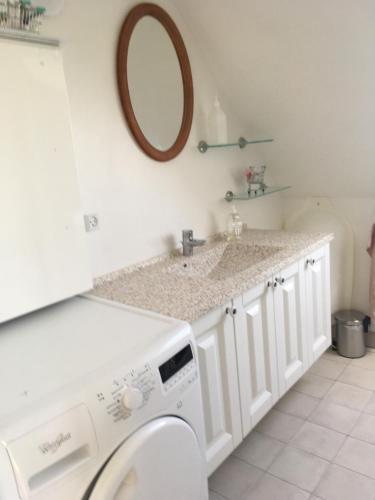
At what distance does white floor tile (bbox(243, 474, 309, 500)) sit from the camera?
1637mm

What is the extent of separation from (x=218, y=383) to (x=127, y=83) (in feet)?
4.29

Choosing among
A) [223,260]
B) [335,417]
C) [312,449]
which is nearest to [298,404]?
[335,417]

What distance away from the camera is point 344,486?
5.44 ft

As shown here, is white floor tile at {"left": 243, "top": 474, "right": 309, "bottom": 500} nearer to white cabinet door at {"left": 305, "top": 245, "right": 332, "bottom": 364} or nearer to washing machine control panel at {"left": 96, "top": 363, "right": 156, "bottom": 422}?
white cabinet door at {"left": 305, "top": 245, "right": 332, "bottom": 364}

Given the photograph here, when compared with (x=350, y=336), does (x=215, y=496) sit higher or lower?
lower

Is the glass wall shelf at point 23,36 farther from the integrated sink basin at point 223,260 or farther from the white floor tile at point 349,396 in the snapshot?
the white floor tile at point 349,396

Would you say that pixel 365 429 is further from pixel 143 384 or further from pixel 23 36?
pixel 23 36

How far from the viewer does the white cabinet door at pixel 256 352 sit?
164 cm

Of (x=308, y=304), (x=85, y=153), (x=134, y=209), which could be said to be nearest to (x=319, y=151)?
(x=308, y=304)

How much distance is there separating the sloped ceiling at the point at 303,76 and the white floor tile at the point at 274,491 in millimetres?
1751

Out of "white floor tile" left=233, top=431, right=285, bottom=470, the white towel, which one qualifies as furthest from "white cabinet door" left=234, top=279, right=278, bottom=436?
the white towel

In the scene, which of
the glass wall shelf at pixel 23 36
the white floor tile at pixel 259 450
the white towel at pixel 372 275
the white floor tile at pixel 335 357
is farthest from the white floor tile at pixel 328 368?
the glass wall shelf at pixel 23 36

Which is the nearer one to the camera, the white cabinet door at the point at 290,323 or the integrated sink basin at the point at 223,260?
the white cabinet door at the point at 290,323

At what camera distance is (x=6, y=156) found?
→ 1201 mm
